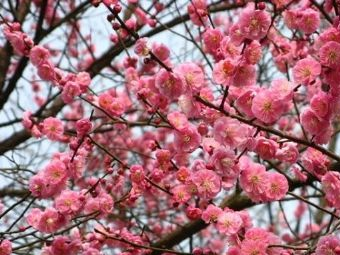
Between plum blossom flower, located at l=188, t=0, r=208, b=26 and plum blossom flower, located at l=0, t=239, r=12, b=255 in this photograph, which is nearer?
plum blossom flower, located at l=0, t=239, r=12, b=255

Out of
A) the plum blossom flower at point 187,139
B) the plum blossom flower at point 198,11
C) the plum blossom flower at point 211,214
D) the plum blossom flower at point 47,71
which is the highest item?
the plum blossom flower at point 198,11

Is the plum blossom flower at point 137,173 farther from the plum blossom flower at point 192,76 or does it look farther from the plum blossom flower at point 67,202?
the plum blossom flower at point 192,76

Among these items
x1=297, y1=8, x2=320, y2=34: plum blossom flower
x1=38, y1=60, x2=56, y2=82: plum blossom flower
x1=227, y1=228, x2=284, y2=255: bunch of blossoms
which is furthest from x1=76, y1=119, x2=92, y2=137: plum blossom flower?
x1=297, y1=8, x2=320, y2=34: plum blossom flower

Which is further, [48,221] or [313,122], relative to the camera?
[48,221]

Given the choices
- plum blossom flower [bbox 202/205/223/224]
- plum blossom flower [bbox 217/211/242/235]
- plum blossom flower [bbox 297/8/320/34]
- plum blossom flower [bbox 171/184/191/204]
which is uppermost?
plum blossom flower [bbox 297/8/320/34]

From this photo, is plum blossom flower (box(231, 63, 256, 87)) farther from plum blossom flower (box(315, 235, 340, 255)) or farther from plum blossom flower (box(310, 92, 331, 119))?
plum blossom flower (box(315, 235, 340, 255))

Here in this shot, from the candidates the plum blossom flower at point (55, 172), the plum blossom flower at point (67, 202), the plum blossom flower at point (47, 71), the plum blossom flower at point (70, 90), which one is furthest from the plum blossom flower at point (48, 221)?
the plum blossom flower at point (47, 71)

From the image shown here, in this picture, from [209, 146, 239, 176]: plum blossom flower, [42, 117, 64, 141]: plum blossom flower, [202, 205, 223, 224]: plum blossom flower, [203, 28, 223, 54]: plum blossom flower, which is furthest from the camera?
[42, 117, 64, 141]: plum blossom flower

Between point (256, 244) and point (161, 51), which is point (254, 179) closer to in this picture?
point (256, 244)

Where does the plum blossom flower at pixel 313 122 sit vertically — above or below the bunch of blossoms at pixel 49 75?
below

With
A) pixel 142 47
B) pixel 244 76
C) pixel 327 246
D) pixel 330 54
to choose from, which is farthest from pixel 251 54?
pixel 327 246

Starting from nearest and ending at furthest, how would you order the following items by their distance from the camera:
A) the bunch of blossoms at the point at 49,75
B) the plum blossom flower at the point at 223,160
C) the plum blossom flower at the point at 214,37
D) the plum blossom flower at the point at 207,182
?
the plum blossom flower at the point at 223,160, the plum blossom flower at the point at 207,182, the bunch of blossoms at the point at 49,75, the plum blossom flower at the point at 214,37

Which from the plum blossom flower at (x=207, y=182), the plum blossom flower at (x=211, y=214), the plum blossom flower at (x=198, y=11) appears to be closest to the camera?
the plum blossom flower at (x=207, y=182)

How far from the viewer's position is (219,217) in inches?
112
